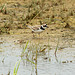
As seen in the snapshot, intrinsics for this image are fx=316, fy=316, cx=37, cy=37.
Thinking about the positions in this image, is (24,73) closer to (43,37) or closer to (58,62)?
(58,62)

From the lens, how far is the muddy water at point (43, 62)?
20.2 ft

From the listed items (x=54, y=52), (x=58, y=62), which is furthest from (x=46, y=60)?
(x=54, y=52)

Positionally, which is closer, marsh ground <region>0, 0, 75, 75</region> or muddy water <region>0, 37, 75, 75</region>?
muddy water <region>0, 37, 75, 75</region>

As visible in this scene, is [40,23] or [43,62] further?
[40,23]

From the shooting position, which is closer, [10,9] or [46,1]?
[10,9]

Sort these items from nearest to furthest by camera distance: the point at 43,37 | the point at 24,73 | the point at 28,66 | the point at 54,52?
1. the point at 24,73
2. the point at 28,66
3. the point at 54,52
4. the point at 43,37

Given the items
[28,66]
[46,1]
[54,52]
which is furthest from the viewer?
[46,1]

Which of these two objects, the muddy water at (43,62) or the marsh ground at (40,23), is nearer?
the muddy water at (43,62)

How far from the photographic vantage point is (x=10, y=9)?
44.0 feet

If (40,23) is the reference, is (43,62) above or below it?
above

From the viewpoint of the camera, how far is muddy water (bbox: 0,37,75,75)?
616cm

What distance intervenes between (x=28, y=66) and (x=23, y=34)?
12.4ft

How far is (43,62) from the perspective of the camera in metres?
6.88

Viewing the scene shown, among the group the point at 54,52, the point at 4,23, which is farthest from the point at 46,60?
the point at 4,23
